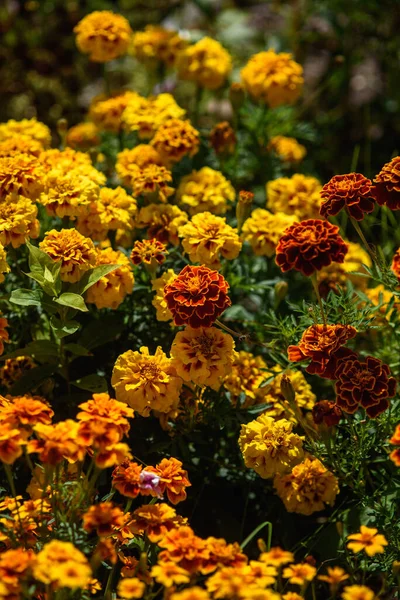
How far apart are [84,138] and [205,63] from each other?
51 centimetres

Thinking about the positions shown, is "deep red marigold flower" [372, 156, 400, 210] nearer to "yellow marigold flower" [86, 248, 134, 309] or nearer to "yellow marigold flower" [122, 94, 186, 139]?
"yellow marigold flower" [86, 248, 134, 309]

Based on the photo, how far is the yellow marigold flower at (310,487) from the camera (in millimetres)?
2072

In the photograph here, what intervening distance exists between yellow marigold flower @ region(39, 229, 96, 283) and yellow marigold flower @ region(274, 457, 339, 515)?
72cm

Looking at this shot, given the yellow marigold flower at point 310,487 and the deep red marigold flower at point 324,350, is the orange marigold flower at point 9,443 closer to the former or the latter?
the deep red marigold flower at point 324,350

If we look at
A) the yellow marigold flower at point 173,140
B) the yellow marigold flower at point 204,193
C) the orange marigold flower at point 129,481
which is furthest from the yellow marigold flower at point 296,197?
the orange marigold flower at point 129,481

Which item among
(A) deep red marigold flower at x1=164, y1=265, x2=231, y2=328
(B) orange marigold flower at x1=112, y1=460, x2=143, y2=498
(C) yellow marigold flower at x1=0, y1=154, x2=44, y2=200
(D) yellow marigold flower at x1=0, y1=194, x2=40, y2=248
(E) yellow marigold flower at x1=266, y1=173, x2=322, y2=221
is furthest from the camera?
(E) yellow marigold flower at x1=266, y1=173, x2=322, y2=221

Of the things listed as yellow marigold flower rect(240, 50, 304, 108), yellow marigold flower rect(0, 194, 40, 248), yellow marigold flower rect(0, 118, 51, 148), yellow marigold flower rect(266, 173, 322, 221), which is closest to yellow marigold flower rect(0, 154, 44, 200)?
yellow marigold flower rect(0, 194, 40, 248)

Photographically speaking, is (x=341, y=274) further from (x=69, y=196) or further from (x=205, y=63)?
(x=205, y=63)

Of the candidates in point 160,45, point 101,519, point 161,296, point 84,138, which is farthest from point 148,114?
point 101,519

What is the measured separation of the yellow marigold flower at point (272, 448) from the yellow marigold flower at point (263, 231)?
605 mm

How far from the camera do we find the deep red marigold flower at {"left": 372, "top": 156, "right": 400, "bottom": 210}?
1866 mm

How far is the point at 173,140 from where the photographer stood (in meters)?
2.49

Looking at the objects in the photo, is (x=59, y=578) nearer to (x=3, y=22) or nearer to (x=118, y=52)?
(x=118, y=52)

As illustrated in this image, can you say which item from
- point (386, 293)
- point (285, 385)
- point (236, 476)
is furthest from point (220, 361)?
point (386, 293)
